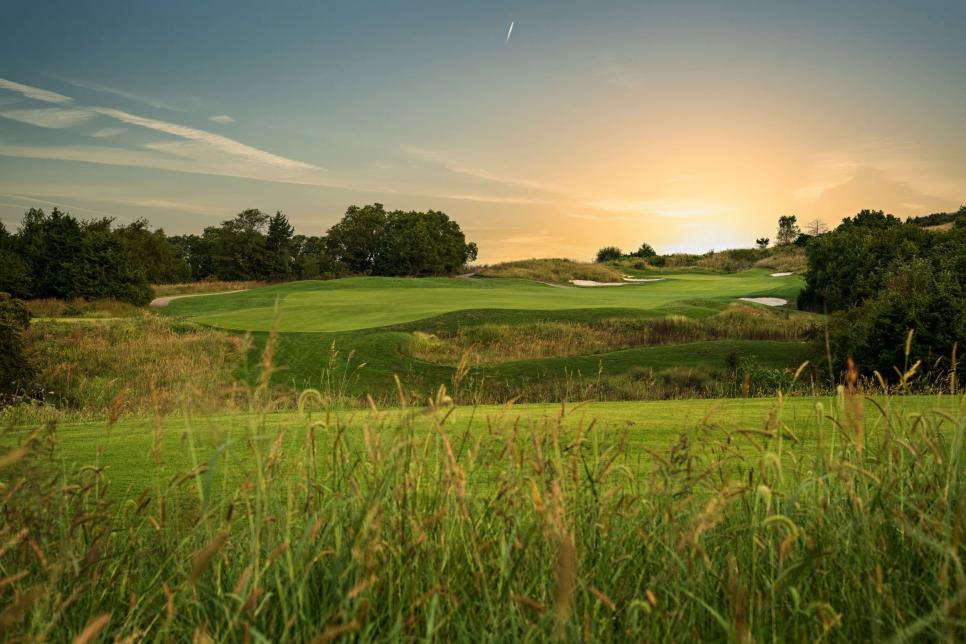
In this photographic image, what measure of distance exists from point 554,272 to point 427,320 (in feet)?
138

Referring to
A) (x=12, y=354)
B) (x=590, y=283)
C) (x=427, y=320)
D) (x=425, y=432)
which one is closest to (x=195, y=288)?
(x=590, y=283)

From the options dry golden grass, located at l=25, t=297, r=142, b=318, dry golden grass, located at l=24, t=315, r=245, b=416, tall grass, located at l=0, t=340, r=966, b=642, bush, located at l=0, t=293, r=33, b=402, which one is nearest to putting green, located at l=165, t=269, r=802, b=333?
dry golden grass, located at l=25, t=297, r=142, b=318

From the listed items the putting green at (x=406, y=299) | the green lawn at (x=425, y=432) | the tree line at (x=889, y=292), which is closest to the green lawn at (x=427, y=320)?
the putting green at (x=406, y=299)

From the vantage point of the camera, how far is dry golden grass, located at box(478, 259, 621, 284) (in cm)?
7250

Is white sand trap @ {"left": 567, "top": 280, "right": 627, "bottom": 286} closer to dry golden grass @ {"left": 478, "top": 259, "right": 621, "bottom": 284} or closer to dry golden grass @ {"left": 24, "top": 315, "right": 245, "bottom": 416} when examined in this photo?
dry golden grass @ {"left": 478, "top": 259, "right": 621, "bottom": 284}

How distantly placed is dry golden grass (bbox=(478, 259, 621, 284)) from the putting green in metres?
5.13

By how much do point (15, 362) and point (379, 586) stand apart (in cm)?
1951

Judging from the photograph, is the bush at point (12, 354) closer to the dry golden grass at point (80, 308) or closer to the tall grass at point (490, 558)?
the tall grass at point (490, 558)

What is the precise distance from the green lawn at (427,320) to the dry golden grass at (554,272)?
660cm

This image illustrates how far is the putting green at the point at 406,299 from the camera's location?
36.8 m

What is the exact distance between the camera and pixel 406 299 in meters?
45.7

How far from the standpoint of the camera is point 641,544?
3.70m

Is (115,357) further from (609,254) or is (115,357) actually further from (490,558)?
(609,254)

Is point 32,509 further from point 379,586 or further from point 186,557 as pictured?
point 379,586
